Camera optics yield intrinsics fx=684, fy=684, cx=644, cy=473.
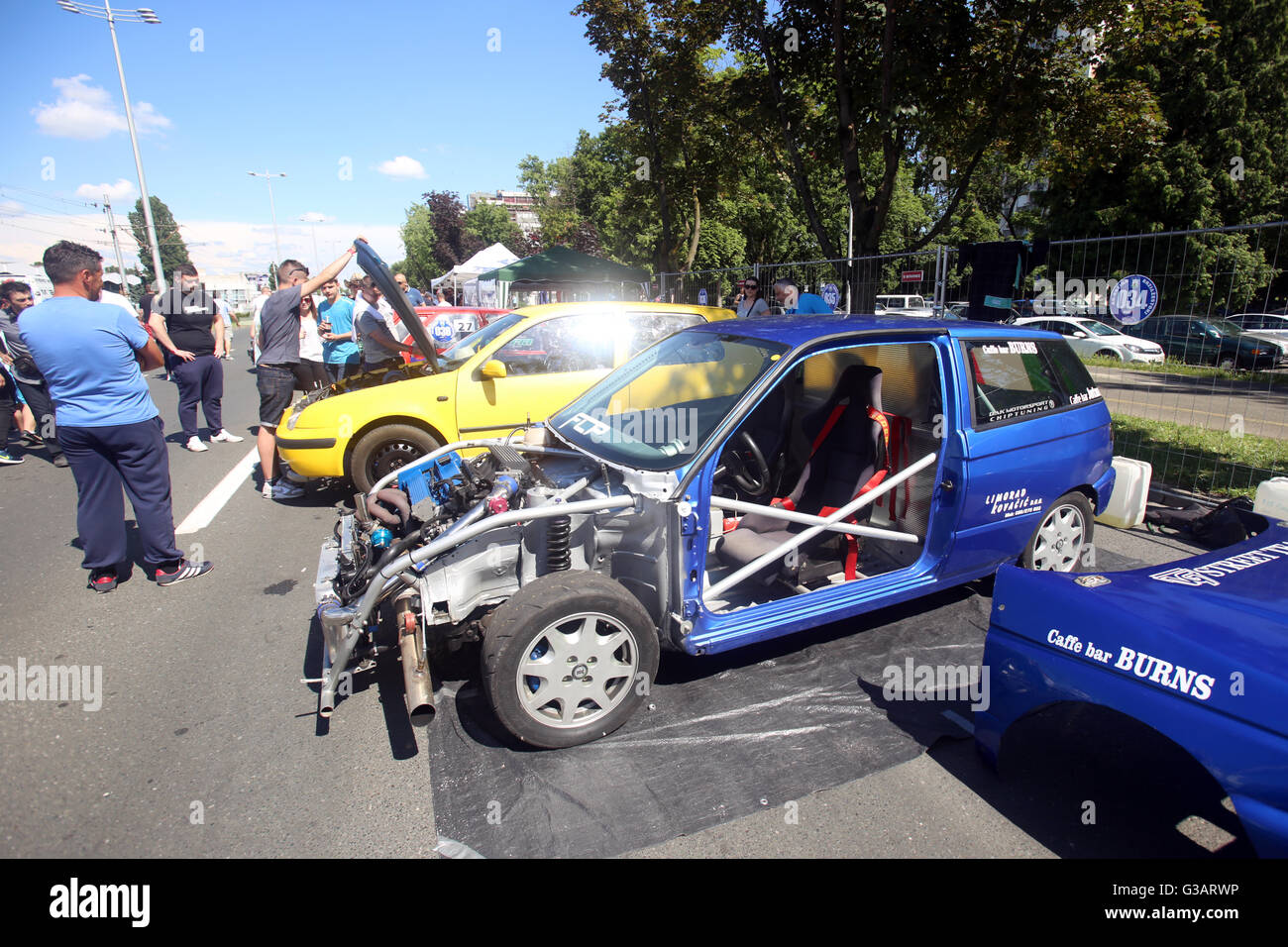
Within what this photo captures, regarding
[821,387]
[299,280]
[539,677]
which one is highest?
[299,280]

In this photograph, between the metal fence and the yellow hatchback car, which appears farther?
the metal fence

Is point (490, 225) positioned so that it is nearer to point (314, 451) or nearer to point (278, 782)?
point (314, 451)

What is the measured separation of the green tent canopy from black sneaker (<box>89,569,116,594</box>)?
14057mm

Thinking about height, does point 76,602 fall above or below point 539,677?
below

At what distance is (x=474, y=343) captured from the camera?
634cm

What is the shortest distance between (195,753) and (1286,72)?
30.7m

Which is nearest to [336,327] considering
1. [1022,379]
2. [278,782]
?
[278,782]

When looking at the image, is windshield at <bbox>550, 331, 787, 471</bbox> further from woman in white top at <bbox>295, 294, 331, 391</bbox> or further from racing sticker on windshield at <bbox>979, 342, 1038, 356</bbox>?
woman in white top at <bbox>295, 294, 331, 391</bbox>

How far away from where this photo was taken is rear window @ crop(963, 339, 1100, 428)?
3639mm

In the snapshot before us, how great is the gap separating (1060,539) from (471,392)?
4404 mm
